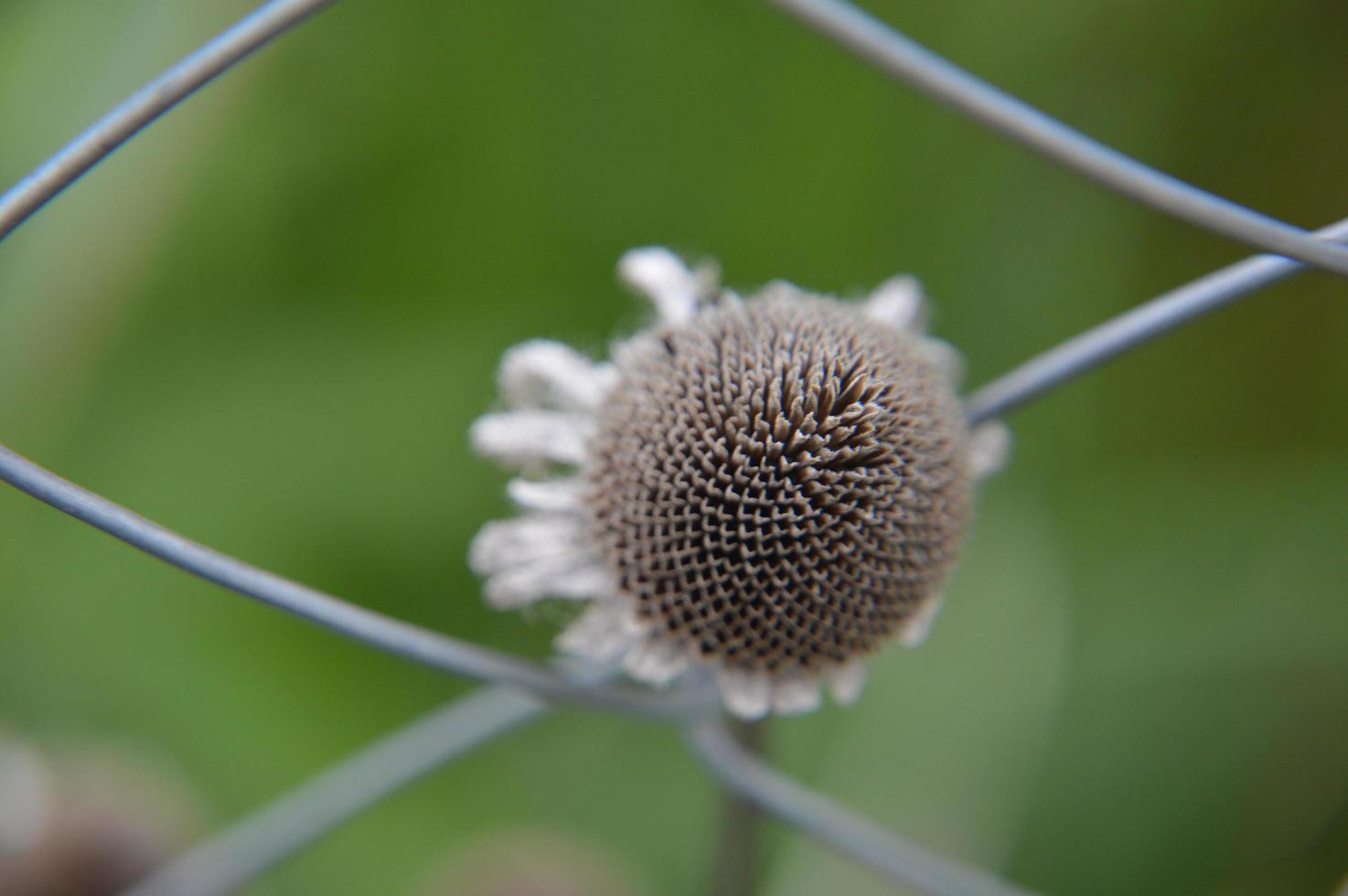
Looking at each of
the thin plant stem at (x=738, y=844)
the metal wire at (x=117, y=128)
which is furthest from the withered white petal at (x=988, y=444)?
the metal wire at (x=117, y=128)

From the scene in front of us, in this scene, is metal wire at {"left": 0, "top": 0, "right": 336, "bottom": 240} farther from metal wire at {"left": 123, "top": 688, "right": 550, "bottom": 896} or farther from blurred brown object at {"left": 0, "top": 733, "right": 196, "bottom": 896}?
blurred brown object at {"left": 0, "top": 733, "right": 196, "bottom": 896}

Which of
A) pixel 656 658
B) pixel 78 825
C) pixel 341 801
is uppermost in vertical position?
pixel 656 658

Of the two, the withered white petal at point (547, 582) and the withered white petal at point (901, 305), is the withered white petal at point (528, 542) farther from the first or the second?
the withered white petal at point (901, 305)

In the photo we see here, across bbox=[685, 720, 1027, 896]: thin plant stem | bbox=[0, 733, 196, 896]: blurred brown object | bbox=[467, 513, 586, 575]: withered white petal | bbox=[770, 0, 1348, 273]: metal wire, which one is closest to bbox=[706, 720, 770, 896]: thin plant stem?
bbox=[685, 720, 1027, 896]: thin plant stem

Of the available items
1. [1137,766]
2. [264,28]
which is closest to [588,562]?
[264,28]

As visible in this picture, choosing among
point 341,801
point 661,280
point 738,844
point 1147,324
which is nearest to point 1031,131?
point 1147,324

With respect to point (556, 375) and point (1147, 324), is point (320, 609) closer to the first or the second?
point (556, 375)
